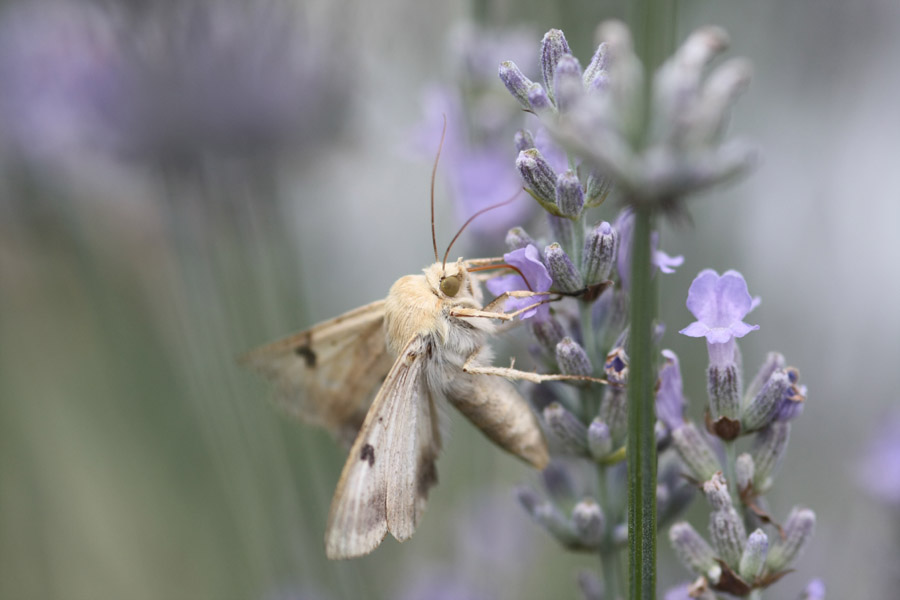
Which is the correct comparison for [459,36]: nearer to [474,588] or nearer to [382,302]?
[382,302]

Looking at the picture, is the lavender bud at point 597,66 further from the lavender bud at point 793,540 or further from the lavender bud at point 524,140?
the lavender bud at point 793,540

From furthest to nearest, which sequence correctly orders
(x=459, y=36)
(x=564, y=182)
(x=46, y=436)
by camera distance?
(x=46, y=436)
(x=459, y=36)
(x=564, y=182)

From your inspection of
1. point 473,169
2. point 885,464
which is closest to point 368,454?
point 473,169

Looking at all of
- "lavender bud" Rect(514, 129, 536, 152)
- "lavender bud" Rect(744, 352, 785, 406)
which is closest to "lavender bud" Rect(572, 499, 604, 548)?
"lavender bud" Rect(744, 352, 785, 406)

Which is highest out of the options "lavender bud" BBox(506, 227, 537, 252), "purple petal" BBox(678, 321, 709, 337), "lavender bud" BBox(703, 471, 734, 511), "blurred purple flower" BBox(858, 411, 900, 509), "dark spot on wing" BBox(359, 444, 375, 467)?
"lavender bud" BBox(506, 227, 537, 252)

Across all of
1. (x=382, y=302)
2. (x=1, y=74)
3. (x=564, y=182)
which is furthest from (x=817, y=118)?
(x=1, y=74)

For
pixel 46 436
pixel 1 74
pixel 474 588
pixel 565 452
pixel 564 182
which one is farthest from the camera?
pixel 46 436

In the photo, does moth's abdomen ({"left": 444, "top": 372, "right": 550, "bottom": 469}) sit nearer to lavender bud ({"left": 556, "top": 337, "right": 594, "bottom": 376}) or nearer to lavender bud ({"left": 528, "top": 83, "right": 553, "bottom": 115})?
lavender bud ({"left": 556, "top": 337, "right": 594, "bottom": 376})

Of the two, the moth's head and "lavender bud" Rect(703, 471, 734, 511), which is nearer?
"lavender bud" Rect(703, 471, 734, 511)

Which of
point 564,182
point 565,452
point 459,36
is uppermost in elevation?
point 459,36
